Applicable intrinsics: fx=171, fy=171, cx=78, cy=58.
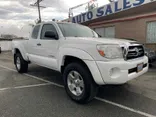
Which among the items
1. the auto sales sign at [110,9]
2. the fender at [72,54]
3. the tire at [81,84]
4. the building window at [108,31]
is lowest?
the tire at [81,84]

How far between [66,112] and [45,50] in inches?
85.9

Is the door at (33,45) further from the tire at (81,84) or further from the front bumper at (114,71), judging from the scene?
the front bumper at (114,71)

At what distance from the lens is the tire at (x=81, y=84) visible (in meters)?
3.62

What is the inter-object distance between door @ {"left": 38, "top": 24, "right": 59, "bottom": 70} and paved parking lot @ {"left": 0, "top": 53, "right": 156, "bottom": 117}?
773 mm

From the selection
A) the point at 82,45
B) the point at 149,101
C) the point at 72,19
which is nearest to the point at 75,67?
the point at 82,45

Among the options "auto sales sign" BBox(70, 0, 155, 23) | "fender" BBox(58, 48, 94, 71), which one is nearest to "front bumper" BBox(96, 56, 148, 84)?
"fender" BBox(58, 48, 94, 71)

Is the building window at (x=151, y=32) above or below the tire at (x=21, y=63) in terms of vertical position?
above

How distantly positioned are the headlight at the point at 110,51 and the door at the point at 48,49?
1467mm

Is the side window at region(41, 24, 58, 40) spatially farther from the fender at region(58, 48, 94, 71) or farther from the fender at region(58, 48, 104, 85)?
the fender at region(58, 48, 104, 85)

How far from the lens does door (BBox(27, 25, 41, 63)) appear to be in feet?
18.4

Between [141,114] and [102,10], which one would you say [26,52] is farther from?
[102,10]

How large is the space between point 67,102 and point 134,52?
1.92m

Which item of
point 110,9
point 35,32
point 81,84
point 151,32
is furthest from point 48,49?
point 110,9

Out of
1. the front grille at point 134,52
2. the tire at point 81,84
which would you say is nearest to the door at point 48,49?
the tire at point 81,84
